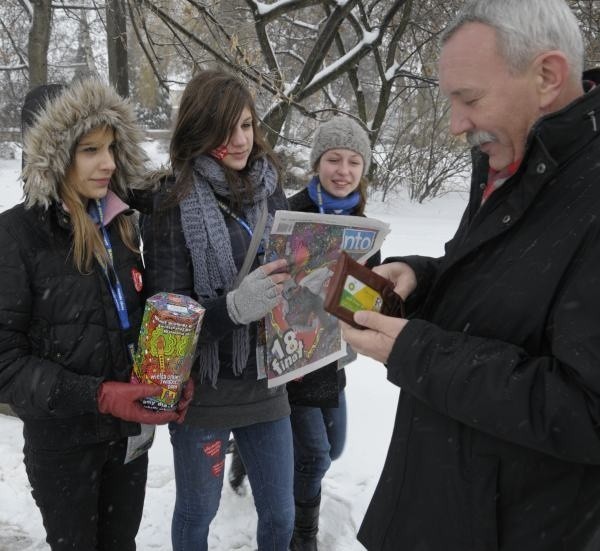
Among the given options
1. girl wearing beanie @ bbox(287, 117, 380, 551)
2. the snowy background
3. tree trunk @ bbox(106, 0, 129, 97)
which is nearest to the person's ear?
girl wearing beanie @ bbox(287, 117, 380, 551)

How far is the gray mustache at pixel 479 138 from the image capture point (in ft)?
3.72

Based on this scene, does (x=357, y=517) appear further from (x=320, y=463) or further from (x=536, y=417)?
(x=536, y=417)

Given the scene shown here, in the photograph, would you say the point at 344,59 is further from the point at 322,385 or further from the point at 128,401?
the point at 128,401

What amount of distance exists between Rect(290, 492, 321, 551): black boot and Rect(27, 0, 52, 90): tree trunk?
323 centimetres

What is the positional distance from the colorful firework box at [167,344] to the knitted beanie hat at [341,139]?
4.51 ft

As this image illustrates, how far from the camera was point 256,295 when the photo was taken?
5.27 ft

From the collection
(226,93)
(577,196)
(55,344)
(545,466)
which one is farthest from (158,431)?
(577,196)

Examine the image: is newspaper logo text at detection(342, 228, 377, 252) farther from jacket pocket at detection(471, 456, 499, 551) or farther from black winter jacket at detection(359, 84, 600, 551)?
jacket pocket at detection(471, 456, 499, 551)

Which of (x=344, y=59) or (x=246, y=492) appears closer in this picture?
(x=246, y=492)

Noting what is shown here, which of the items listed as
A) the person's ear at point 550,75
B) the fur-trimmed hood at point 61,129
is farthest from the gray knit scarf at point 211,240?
the person's ear at point 550,75

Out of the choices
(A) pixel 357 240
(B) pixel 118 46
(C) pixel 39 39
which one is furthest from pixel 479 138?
(B) pixel 118 46

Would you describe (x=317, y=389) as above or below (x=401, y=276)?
below

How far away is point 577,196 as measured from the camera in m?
1.00

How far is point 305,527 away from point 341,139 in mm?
1891
